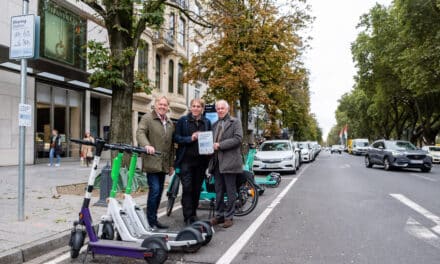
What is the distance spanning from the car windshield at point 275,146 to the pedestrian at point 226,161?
1216 centimetres

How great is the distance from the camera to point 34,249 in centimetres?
468

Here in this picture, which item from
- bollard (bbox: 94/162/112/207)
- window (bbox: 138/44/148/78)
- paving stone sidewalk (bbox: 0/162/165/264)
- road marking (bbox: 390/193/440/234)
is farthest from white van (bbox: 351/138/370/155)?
bollard (bbox: 94/162/112/207)

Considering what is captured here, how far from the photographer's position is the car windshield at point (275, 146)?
1834 centimetres

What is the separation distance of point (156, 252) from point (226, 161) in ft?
7.47

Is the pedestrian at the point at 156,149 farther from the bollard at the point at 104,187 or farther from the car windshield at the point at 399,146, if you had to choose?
the car windshield at the point at 399,146

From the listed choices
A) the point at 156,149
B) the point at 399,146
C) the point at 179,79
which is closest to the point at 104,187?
the point at 156,149

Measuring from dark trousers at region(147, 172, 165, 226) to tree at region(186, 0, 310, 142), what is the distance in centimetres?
1401

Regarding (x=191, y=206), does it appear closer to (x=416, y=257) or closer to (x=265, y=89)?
(x=416, y=257)

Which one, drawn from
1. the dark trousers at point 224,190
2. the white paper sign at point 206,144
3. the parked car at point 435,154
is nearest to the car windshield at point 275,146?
the dark trousers at point 224,190

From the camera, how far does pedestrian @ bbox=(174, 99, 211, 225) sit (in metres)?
6.02

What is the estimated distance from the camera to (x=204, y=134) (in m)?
5.76

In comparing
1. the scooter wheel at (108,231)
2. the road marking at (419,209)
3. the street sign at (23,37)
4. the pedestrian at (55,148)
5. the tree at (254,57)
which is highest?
the tree at (254,57)

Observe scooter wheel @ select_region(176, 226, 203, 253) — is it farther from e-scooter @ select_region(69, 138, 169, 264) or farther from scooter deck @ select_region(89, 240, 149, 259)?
scooter deck @ select_region(89, 240, 149, 259)

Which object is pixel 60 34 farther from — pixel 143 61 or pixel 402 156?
pixel 402 156
